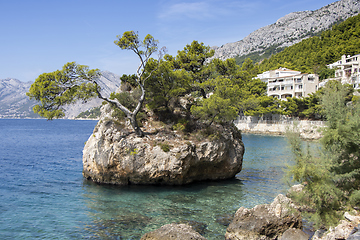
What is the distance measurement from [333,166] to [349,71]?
76.5 metres

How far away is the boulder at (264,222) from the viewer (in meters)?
11.6

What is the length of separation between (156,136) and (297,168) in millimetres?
11969

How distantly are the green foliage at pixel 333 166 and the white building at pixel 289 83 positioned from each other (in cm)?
7093

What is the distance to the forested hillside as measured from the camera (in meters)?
85.6

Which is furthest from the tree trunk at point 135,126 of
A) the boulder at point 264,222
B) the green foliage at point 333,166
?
the green foliage at point 333,166

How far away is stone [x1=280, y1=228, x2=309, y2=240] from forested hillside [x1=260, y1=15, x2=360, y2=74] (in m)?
87.3

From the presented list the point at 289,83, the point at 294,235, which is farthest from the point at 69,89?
the point at 289,83

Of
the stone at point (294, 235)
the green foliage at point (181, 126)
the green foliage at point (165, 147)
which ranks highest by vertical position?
the green foliage at point (181, 126)

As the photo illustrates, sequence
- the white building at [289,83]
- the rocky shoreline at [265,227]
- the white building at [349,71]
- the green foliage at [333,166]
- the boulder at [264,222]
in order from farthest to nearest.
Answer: the white building at [289,83] < the white building at [349,71] < the boulder at [264,222] < the green foliage at [333,166] < the rocky shoreline at [265,227]

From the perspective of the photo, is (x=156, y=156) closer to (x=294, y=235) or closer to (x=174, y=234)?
(x=174, y=234)

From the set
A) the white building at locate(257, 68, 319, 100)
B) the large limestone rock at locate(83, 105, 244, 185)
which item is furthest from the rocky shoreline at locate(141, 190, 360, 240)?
the white building at locate(257, 68, 319, 100)

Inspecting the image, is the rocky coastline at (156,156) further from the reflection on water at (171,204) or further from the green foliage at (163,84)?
the green foliage at (163,84)

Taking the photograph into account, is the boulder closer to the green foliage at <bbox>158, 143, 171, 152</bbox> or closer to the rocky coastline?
the rocky coastline

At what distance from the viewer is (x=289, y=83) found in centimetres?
8294
